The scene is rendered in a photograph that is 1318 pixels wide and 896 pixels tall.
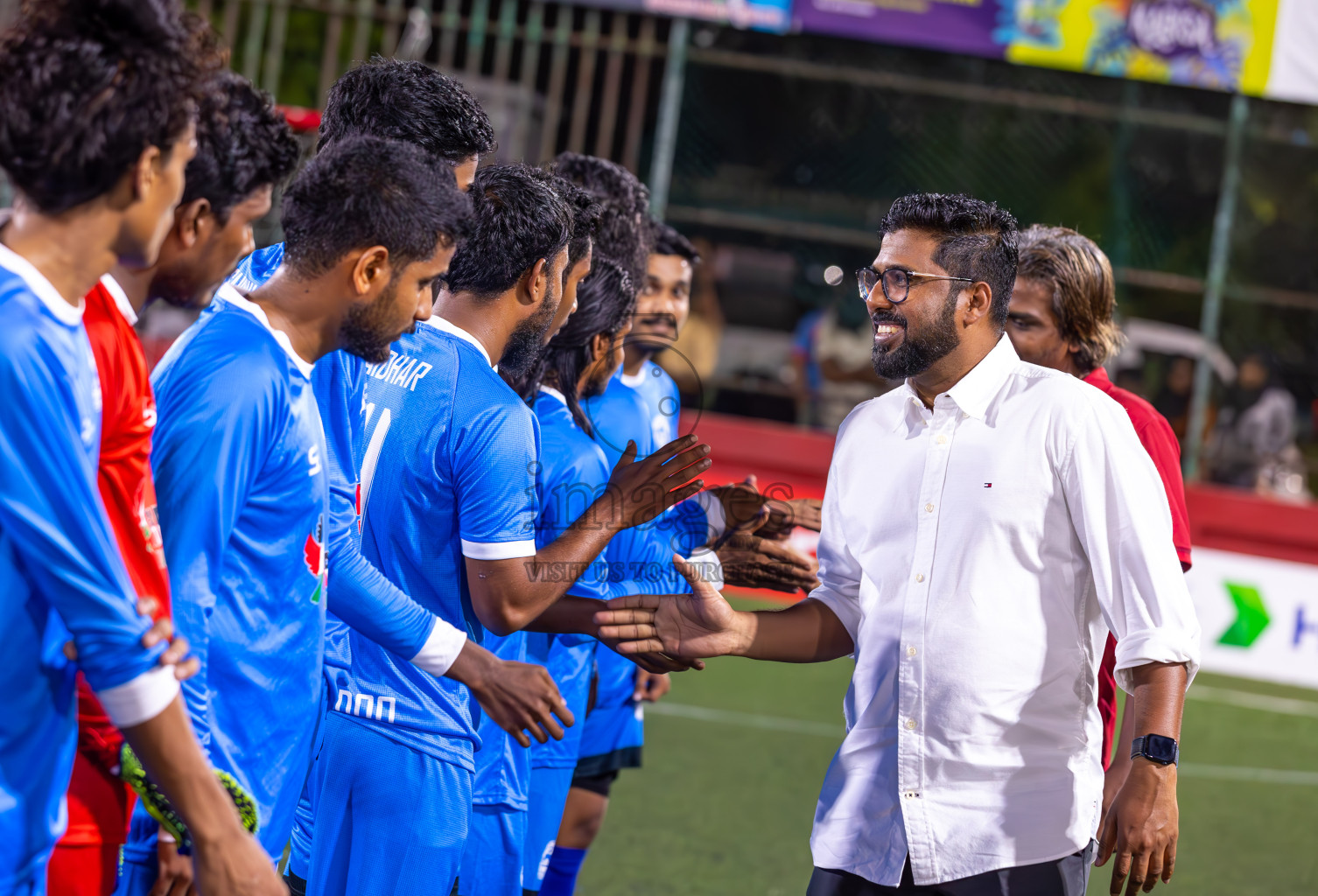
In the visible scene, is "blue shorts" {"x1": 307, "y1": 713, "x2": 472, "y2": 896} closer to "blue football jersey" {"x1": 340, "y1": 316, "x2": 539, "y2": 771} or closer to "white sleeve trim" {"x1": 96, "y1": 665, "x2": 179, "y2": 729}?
"blue football jersey" {"x1": 340, "y1": 316, "x2": 539, "y2": 771}

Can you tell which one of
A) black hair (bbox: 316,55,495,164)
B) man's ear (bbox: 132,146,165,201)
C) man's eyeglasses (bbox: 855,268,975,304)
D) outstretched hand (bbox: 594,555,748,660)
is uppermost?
black hair (bbox: 316,55,495,164)

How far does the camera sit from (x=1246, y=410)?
12695 millimetres

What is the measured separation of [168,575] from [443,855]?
49.0 inches

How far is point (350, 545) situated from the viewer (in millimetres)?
2846

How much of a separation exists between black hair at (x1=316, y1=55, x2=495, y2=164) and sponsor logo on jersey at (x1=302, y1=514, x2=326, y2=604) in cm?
144

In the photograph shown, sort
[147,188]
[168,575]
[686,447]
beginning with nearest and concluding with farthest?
[147,188] → [168,575] → [686,447]

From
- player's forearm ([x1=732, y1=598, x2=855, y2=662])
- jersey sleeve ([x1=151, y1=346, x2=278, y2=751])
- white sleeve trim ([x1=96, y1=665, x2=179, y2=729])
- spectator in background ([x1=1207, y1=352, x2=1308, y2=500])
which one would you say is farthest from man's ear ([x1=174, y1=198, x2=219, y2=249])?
spectator in background ([x1=1207, y1=352, x2=1308, y2=500])

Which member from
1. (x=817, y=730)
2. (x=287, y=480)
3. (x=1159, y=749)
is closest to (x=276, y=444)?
(x=287, y=480)

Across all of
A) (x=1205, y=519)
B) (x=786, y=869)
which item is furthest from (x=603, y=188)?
(x=1205, y=519)

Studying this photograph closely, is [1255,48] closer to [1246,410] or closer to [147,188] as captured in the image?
[1246,410]

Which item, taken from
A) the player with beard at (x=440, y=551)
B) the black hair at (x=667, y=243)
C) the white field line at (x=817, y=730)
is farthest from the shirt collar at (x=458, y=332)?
the white field line at (x=817, y=730)

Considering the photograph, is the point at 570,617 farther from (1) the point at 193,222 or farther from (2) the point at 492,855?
(1) the point at 193,222

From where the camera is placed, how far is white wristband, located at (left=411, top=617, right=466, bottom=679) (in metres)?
2.94

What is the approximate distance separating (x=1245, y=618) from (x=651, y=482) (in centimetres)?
780
